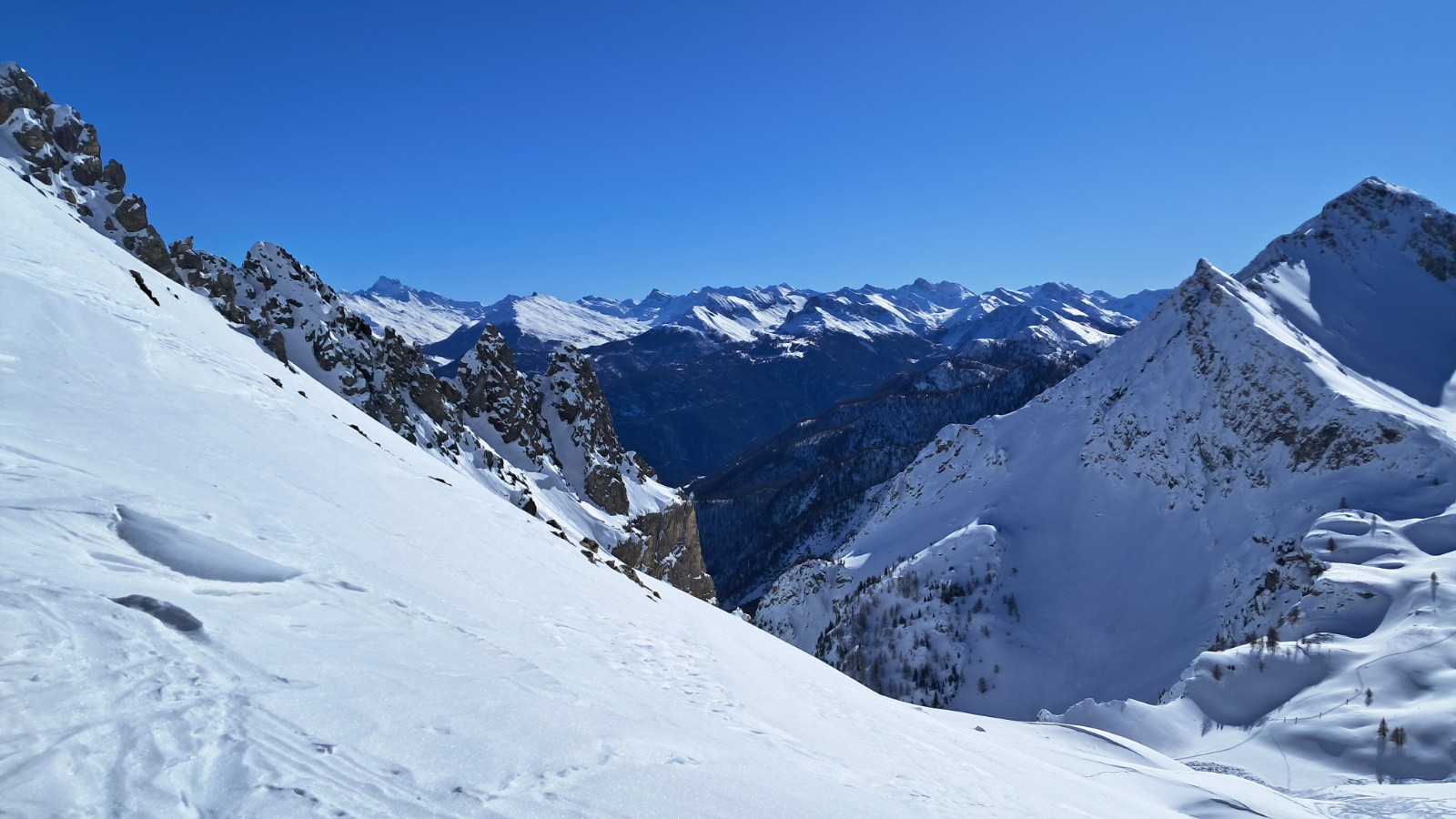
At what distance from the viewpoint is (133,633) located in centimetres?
620

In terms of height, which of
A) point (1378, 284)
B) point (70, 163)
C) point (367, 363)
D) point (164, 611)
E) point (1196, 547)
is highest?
point (1378, 284)

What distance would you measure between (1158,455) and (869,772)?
73.8 meters

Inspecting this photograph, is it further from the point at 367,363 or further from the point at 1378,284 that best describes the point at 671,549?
the point at 1378,284

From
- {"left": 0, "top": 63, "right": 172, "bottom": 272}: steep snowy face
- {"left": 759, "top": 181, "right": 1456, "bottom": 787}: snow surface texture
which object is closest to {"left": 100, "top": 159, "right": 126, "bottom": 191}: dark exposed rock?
{"left": 0, "top": 63, "right": 172, "bottom": 272}: steep snowy face

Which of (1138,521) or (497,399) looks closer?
(497,399)

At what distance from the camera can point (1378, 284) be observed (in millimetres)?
84438

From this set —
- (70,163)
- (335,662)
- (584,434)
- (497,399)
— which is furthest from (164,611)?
(584,434)

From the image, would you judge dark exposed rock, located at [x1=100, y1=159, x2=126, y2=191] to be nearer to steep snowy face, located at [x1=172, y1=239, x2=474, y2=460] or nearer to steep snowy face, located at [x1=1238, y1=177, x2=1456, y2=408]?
steep snowy face, located at [x1=172, y1=239, x2=474, y2=460]

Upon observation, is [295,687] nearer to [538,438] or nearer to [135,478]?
[135,478]

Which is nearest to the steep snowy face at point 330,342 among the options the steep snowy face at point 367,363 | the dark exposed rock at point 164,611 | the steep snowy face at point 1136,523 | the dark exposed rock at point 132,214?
the steep snowy face at point 367,363

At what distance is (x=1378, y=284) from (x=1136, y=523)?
160ft

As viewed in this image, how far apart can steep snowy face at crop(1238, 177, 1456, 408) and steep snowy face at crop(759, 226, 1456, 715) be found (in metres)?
5.28

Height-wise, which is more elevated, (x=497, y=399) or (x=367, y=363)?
(x=497, y=399)

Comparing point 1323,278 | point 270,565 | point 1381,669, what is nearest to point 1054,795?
point 270,565
